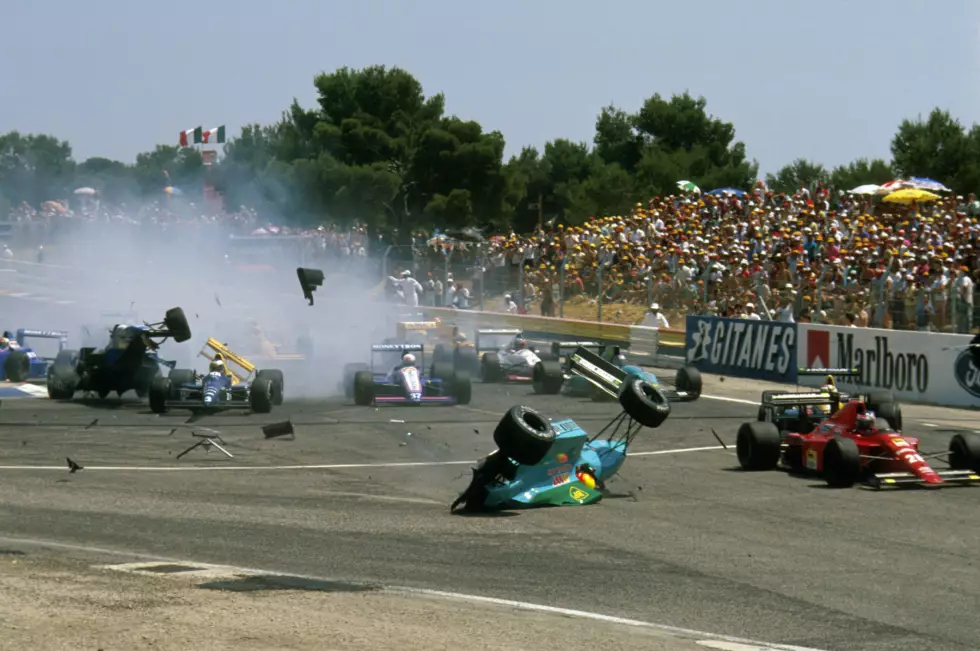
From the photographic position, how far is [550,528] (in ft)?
40.3

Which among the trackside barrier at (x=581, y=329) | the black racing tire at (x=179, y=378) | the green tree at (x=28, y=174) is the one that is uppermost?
the green tree at (x=28, y=174)

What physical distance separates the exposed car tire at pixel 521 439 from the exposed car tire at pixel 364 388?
35.1ft

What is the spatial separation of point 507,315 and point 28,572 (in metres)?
29.8

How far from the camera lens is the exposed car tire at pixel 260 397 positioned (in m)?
22.2

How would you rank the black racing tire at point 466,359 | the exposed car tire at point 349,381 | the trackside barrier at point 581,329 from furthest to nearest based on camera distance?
the trackside barrier at point 581,329 < the black racing tire at point 466,359 < the exposed car tire at point 349,381

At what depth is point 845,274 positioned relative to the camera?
28.8 metres

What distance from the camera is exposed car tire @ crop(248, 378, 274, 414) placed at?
72.8 ft

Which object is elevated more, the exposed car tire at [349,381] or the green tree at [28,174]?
the green tree at [28,174]

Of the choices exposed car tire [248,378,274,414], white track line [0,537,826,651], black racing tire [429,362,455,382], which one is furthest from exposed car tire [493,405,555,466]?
black racing tire [429,362,455,382]

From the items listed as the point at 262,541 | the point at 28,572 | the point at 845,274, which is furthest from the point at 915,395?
the point at 28,572

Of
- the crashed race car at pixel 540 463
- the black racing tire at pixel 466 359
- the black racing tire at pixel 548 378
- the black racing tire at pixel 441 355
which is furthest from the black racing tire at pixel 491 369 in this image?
the crashed race car at pixel 540 463

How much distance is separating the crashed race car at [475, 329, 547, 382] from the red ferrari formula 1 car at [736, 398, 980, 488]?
10892mm

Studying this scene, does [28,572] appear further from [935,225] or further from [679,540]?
[935,225]

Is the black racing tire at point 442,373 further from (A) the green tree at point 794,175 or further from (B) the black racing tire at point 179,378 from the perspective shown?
(A) the green tree at point 794,175
